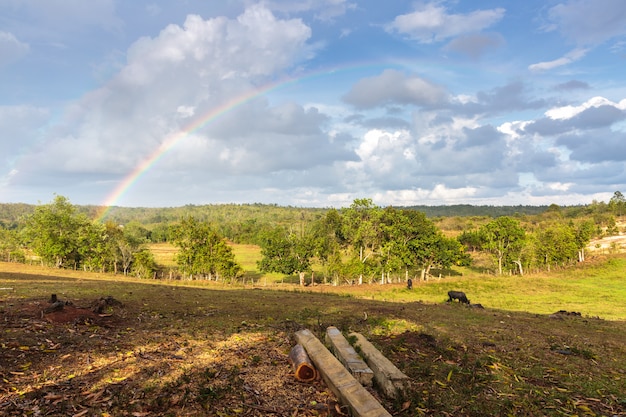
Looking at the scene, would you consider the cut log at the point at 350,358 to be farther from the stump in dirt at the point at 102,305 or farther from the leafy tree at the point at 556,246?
the leafy tree at the point at 556,246

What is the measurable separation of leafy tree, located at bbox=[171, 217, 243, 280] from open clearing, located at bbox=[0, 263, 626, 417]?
39.8 m

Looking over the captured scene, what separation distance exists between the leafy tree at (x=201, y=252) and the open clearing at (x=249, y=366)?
3978cm

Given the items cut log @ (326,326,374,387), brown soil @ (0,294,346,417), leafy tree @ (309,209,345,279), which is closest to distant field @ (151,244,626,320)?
leafy tree @ (309,209,345,279)

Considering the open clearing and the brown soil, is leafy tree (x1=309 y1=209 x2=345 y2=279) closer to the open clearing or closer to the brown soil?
the open clearing

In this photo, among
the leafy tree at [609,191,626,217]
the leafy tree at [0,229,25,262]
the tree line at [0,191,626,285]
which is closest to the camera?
the tree line at [0,191,626,285]

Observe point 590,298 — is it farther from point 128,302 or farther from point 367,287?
point 128,302

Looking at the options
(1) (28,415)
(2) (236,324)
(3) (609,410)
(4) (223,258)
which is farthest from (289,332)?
(4) (223,258)

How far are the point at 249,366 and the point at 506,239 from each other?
61524 mm

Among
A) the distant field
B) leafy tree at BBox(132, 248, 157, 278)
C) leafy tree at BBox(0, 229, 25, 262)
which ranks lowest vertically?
the distant field

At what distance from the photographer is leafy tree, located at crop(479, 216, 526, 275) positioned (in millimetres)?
57344

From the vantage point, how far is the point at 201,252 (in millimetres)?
A: 52312

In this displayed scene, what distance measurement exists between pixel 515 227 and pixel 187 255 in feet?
173

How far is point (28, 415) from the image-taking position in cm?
514

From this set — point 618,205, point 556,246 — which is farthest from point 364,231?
point 618,205
